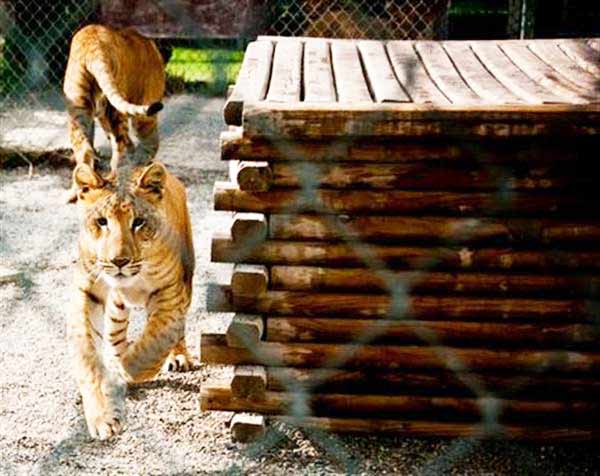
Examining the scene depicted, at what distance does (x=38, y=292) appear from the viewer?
373 cm

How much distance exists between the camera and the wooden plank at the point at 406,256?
8.05 ft

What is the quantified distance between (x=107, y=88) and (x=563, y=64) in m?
2.23

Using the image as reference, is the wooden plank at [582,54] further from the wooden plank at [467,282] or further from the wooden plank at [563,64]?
the wooden plank at [467,282]

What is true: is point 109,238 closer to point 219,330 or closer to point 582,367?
point 219,330

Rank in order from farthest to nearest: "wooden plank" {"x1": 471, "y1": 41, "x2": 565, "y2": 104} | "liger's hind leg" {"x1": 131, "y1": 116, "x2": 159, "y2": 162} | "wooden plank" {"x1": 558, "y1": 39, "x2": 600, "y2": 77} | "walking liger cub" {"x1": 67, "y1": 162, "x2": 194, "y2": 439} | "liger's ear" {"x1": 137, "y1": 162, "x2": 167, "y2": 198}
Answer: "liger's hind leg" {"x1": 131, "y1": 116, "x2": 159, "y2": 162}, "wooden plank" {"x1": 558, "y1": 39, "x2": 600, "y2": 77}, "liger's ear" {"x1": 137, "y1": 162, "x2": 167, "y2": 198}, "walking liger cub" {"x1": 67, "y1": 162, "x2": 194, "y2": 439}, "wooden plank" {"x1": 471, "y1": 41, "x2": 565, "y2": 104}

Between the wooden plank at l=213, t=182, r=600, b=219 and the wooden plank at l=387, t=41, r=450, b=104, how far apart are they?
0.22 meters

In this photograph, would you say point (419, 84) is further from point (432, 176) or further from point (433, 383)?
point (433, 383)

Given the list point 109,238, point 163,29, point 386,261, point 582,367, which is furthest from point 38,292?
→ point 163,29

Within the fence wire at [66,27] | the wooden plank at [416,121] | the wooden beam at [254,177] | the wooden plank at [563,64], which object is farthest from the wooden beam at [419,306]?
the fence wire at [66,27]

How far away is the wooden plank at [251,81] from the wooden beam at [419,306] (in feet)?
1.38

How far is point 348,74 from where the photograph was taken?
2.98 meters

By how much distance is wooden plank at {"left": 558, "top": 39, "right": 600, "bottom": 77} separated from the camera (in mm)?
3070

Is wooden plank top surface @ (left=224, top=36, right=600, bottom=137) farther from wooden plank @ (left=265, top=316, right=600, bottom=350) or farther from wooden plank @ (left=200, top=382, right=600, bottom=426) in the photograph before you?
wooden plank @ (left=200, top=382, right=600, bottom=426)

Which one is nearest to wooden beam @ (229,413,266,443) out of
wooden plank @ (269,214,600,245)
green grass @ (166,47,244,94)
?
wooden plank @ (269,214,600,245)
